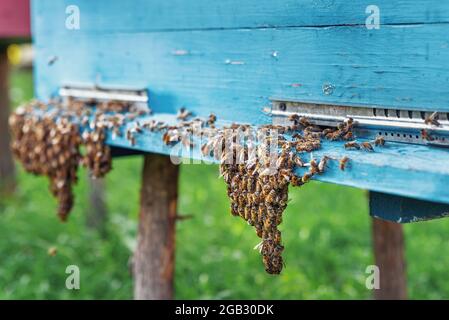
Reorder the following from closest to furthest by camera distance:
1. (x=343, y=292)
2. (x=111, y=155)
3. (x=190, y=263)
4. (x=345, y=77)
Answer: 1. (x=345, y=77)
2. (x=111, y=155)
3. (x=343, y=292)
4. (x=190, y=263)

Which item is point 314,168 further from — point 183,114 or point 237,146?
point 183,114

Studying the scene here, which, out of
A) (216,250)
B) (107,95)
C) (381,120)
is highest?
(107,95)

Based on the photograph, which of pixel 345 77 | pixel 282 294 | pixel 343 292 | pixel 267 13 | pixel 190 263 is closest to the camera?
pixel 345 77

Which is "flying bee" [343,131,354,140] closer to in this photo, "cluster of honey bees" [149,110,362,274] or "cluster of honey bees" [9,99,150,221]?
"cluster of honey bees" [149,110,362,274]

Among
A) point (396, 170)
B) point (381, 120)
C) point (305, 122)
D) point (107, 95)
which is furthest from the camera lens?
point (107, 95)

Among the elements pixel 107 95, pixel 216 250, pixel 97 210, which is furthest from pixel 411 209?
pixel 97 210
